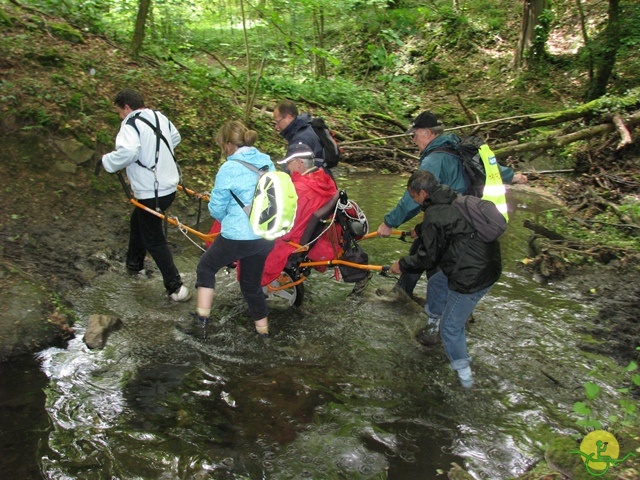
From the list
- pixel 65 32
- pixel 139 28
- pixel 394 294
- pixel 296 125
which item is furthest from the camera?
pixel 139 28

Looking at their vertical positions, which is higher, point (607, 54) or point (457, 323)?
point (607, 54)

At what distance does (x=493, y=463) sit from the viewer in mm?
3891

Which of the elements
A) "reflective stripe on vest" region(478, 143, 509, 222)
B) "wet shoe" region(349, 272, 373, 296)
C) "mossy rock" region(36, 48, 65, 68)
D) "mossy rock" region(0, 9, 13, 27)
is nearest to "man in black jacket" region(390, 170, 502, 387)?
"reflective stripe on vest" region(478, 143, 509, 222)

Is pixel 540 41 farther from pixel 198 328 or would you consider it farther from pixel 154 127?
pixel 198 328

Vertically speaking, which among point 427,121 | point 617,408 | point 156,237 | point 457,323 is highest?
point 427,121

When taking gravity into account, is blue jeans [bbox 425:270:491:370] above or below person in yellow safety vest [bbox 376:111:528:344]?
below

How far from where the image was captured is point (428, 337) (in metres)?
5.58

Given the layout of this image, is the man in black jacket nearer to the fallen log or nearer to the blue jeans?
the blue jeans

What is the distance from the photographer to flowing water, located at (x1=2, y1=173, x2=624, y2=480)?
3.79m

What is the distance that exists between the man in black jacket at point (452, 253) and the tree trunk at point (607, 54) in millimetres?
13063

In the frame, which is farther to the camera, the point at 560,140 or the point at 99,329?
the point at 560,140

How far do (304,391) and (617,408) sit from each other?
2795mm

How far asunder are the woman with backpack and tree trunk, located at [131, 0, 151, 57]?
282 inches

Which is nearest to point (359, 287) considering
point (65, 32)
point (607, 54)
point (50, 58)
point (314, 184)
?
point (314, 184)
